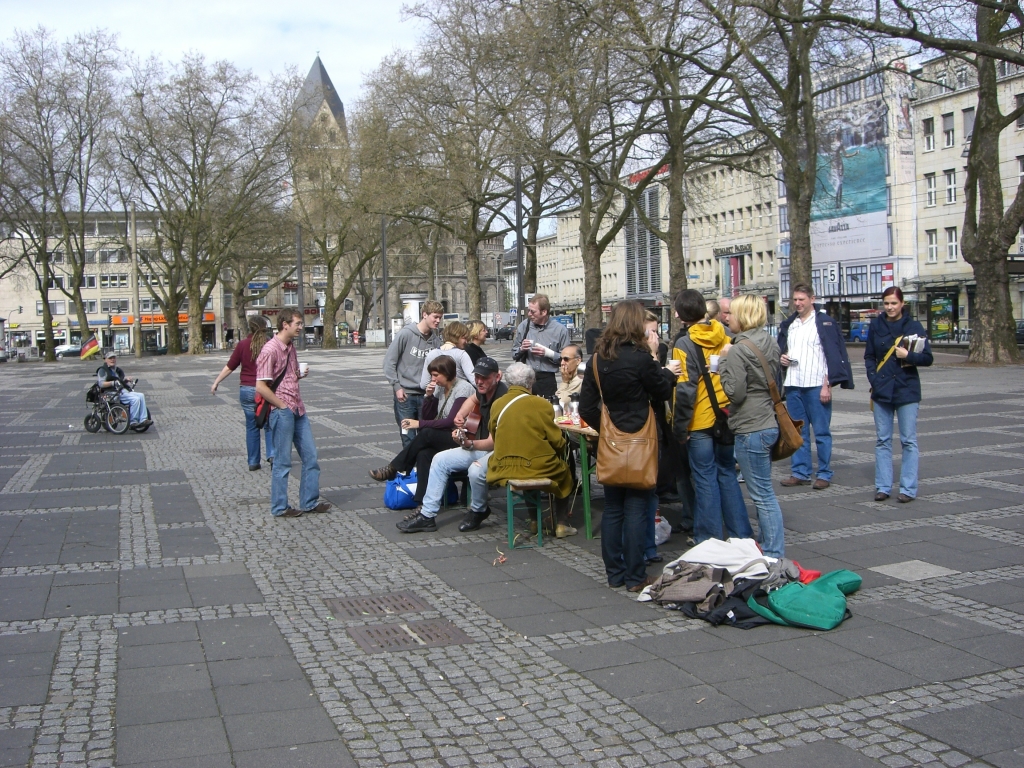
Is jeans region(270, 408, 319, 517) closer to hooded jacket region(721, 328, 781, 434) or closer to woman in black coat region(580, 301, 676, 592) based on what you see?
woman in black coat region(580, 301, 676, 592)

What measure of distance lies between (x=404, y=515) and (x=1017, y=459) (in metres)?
6.80

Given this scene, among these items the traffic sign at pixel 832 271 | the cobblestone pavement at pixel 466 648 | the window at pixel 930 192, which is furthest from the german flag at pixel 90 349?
the traffic sign at pixel 832 271

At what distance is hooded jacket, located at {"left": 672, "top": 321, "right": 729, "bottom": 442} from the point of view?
23.0 feet

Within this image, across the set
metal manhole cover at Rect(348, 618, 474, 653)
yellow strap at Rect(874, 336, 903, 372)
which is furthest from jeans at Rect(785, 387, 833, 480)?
metal manhole cover at Rect(348, 618, 474, 653)

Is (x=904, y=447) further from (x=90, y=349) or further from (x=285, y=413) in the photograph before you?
(x=90, y=349)

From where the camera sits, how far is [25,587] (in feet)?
22.6

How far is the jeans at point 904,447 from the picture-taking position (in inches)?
355

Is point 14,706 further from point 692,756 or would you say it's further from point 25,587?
point 692,756

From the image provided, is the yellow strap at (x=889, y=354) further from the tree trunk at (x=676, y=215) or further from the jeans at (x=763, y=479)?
the tree trunk at (x=676, y=215)

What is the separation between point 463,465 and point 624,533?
7.64 ft

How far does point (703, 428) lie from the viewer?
707 cm

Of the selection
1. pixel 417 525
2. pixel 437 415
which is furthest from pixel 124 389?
pixel 417 525

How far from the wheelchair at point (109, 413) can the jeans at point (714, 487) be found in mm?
12456

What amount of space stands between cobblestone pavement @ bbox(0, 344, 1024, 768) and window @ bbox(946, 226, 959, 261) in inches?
2212
